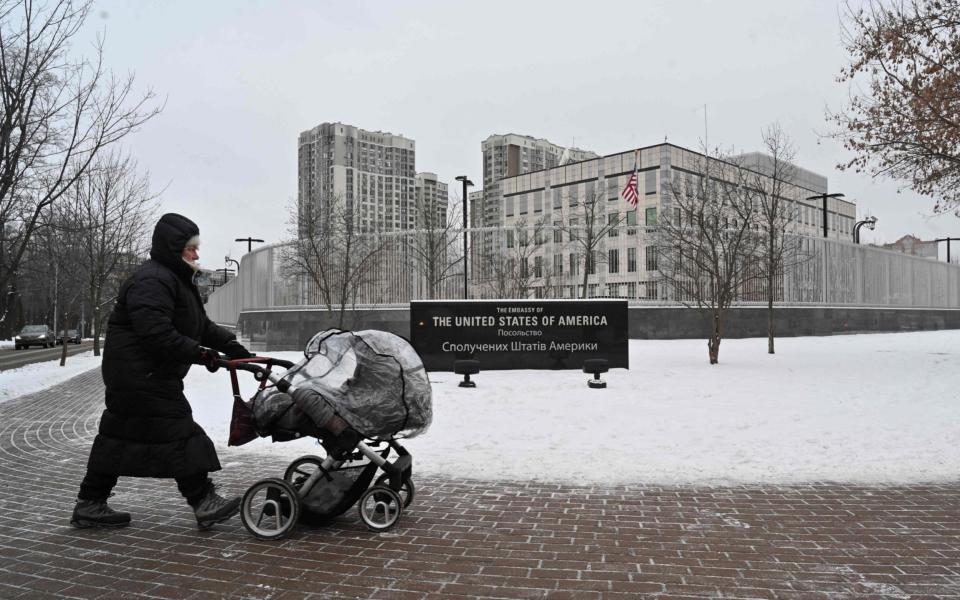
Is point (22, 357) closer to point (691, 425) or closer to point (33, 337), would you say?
point (33, 337)

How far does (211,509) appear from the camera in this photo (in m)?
4.55

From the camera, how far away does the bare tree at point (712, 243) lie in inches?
639

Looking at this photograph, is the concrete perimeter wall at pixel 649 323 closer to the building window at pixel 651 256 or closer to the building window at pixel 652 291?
the building window at pixel 652 291

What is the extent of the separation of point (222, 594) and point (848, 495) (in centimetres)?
504

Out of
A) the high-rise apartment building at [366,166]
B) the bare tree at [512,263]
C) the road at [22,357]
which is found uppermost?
the high-rise apartment building at [366,166]

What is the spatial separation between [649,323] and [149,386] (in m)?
20.2

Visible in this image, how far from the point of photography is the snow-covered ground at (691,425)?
6738 mm

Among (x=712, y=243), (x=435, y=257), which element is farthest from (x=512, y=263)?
(x=712, y=243)

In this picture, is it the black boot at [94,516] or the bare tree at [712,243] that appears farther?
the bare tree at [712,243]

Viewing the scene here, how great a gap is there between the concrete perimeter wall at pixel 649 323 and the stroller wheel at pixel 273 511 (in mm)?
14662

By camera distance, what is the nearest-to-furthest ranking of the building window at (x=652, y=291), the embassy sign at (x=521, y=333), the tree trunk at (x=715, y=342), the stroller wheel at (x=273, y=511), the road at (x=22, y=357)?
the stroller wheel at (x=273, y=511), the embassy sign at (x=521, y=333), the tree trunk at (x=715, y=342), the building window at (x=652, y=291), the road at (x=22, y=357)

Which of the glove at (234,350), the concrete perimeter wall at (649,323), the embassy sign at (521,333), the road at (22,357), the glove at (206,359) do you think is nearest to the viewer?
the glove at (206,359)

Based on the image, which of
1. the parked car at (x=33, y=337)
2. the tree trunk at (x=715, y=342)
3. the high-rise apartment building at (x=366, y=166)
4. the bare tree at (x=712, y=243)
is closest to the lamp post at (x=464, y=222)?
the bare tree at (x=712, y=243)

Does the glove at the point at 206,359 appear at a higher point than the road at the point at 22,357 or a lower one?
higher
